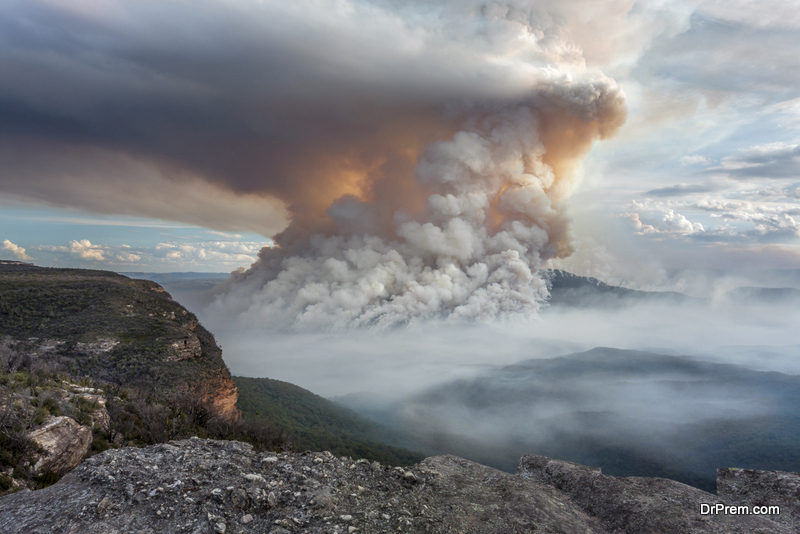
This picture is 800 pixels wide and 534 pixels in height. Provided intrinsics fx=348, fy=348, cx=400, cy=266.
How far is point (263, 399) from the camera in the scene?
63.7 m

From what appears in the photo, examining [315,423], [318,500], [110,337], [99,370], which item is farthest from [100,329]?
[315,423]

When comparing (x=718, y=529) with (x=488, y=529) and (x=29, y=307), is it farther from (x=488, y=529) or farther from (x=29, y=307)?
(x=29, y=307)

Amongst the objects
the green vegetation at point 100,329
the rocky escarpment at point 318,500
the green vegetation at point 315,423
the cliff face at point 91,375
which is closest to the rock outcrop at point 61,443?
the cliff face at point 91,375

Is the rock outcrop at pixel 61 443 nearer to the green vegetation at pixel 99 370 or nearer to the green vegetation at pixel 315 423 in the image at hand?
the green vegetation at pixel 99 370

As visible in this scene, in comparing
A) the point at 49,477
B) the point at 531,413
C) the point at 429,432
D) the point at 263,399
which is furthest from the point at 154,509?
the point at 531,413

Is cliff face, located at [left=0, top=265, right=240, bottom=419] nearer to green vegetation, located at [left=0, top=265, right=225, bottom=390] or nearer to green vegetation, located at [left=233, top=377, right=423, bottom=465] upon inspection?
green vegetation, located at [left=0, top=265, right=225, bottom=390]

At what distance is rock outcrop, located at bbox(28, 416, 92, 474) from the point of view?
880 centimetres

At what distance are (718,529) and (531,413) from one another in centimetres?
18146

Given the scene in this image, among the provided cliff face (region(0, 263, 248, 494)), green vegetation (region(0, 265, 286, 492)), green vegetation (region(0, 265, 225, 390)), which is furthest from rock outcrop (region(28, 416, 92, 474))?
green vegetation (region(0, 265, 225, 390))

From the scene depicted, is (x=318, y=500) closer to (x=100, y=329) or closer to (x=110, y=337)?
(x=110, y=337)

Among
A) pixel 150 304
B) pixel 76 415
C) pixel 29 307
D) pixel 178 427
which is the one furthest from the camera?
pixel 150 304

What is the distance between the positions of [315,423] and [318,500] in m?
65.2

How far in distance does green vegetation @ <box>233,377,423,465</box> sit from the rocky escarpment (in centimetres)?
3650

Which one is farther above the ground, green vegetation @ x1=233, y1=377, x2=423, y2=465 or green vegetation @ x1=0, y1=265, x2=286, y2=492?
green vegetation @ x1=0, y1=265, x2=286, y2=492
